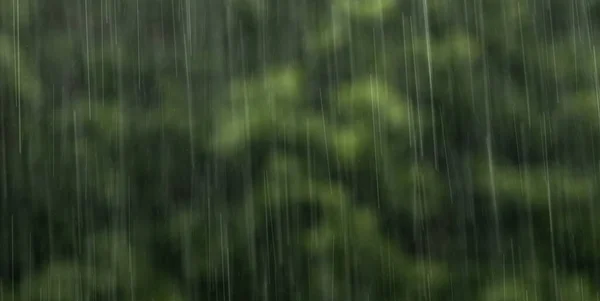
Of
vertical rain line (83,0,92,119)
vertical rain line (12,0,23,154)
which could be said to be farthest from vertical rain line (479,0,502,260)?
vertical rain line (12,0,23,154)

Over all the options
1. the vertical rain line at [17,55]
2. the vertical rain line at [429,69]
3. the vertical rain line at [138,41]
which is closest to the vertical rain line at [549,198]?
the vertical rain line at [429,69]

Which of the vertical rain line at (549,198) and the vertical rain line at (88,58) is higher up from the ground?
the vertical rain line at (88,58)

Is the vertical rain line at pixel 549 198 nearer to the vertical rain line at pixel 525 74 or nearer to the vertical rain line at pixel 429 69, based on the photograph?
the vertical rain line at pixel 525 74

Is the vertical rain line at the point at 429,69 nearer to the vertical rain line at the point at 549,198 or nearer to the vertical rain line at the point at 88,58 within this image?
the vertical rain line at the point at 549,198

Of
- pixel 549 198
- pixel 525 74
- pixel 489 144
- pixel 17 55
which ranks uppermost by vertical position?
pixel 17 55

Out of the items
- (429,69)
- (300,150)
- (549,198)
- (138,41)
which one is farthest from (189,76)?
(549,198)

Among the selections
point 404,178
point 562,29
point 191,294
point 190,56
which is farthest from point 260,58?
point 562,29

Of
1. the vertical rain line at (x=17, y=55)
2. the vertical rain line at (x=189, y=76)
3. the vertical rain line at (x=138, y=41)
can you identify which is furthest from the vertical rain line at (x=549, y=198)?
the vertical rain line at (x=17, y=55)

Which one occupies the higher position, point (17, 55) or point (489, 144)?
point (17, 55)

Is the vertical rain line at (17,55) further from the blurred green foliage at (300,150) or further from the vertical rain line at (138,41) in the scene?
→ the vertical rain line at (138,41)

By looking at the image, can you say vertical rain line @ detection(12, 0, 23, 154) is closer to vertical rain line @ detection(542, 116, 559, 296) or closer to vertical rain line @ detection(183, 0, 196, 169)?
vertical rain line @ detection(183, 0, 196, 169)

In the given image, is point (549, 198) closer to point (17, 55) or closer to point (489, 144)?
point (489, 144)

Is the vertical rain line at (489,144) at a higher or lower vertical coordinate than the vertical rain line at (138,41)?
lower

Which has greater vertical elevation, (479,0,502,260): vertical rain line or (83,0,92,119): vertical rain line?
(83,0,92,119): vertical rain line
